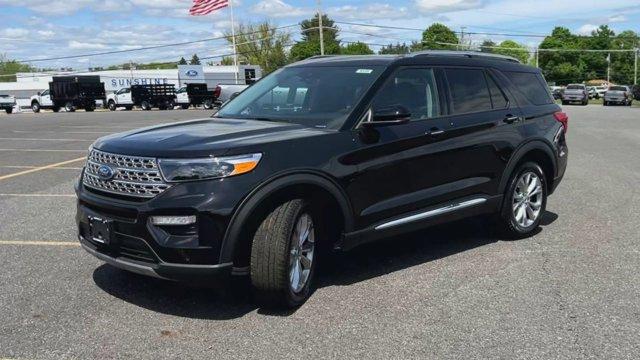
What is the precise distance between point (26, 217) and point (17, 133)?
1552 cm

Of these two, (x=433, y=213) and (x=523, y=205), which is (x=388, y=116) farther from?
(x=523, y=205)

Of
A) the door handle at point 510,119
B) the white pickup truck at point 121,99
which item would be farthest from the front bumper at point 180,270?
the white pickup truck at point 121,99

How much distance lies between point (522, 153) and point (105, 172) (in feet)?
12.7

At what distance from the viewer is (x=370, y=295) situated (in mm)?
4566

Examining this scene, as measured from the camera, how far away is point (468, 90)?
571cm

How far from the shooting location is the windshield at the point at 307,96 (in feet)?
15.7

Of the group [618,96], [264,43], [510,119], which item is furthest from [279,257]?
[264,43]

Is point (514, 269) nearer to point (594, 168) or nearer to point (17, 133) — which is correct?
point (594, 168)

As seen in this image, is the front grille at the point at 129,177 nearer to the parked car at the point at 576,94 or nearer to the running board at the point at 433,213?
the running board at the point at 433,213

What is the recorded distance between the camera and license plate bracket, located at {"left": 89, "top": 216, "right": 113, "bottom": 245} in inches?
161

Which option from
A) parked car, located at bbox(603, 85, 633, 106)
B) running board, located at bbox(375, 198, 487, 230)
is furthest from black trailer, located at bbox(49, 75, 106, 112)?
running board, located at bbox(375, 198, 487, 230)

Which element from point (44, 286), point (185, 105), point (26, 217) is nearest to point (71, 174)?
point (26, 217)

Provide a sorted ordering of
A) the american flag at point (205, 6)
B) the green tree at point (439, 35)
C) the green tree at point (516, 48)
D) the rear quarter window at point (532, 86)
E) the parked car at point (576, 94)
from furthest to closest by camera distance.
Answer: the green tree at point (516, 48), the green tree at point (439, 35), the parked car at point (576, 94), the american flag at point (205, 6), the rear quarter window at point (532, 86)

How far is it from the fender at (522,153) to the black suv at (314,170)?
A: 2 centimetres
